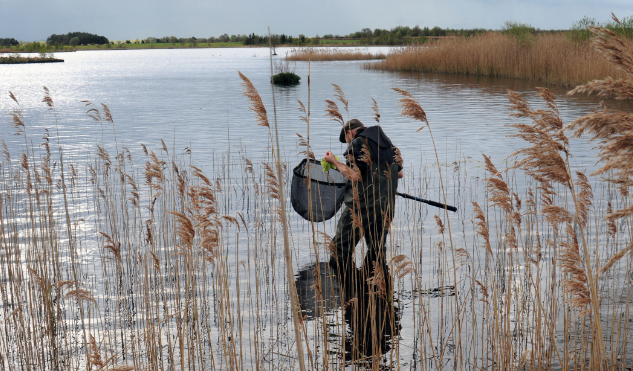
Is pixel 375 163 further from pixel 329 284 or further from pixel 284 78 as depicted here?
pixel 284 78

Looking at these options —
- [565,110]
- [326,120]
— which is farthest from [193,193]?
[565,110]

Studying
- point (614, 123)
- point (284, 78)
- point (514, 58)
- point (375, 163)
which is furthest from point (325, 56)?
point (614, 123)

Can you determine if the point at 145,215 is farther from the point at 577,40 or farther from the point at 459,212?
the point at 577,40

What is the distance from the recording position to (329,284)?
19.1ft

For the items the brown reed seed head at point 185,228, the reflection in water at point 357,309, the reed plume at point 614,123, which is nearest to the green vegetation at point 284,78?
the reflection in water at point 357,309

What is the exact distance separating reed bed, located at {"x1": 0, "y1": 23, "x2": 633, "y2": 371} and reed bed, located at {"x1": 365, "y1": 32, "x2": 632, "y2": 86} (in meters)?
12.9

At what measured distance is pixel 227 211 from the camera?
799 cm

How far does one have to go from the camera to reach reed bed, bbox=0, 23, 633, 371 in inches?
110

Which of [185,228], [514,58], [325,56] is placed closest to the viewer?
[185,228]

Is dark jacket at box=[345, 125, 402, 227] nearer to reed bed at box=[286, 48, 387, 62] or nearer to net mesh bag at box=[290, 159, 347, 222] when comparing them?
net mesh bag at box=[290, 159, 347, 222]

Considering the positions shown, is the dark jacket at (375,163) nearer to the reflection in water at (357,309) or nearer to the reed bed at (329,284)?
the reed bed at (329,284)

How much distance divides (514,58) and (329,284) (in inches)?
918

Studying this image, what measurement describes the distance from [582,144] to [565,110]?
4.97 metres

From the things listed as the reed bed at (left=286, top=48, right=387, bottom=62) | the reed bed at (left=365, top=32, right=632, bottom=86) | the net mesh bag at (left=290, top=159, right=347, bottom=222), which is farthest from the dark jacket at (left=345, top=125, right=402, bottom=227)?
the reed bed at (left=286, top=48, right=387, bottom=62)
